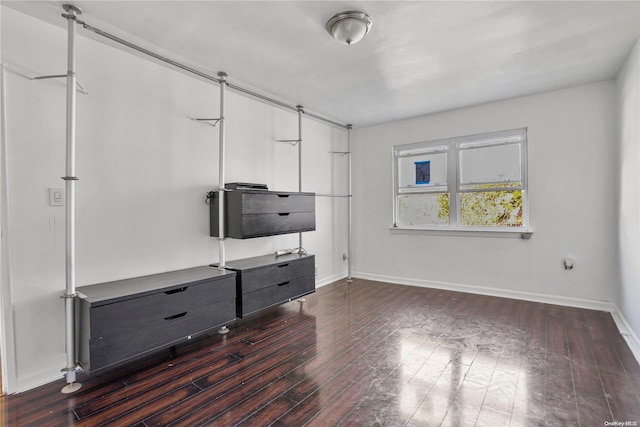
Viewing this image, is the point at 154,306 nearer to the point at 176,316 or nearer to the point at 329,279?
the point at 176,316

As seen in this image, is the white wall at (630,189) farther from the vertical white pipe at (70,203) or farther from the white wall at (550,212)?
the vertical white pipe at (70,203)

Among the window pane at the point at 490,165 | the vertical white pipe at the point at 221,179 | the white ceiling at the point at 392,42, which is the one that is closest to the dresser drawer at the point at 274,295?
the vertical white pipe at the point at 221,179

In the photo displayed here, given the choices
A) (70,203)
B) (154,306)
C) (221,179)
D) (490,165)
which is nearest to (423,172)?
(490,165)

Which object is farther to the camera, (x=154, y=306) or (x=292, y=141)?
(x=292, y=141)

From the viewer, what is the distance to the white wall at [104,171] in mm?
2006

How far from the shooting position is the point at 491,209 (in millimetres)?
3992

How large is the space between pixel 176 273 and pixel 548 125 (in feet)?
13.8

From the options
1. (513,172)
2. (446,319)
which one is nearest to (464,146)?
(513,172)

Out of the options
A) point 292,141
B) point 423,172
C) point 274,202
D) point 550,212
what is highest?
point 292,141

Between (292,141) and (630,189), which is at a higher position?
(292,141)

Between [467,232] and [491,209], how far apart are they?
41cm

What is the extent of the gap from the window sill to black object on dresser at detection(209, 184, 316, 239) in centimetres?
183

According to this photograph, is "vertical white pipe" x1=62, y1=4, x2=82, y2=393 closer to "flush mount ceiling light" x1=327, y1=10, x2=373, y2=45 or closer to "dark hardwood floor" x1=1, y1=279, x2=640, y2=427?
"dark hardwood floor" x1=1, y1=279, x2=640, y2=427

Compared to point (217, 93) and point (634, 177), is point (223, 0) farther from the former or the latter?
point (634, 177)
